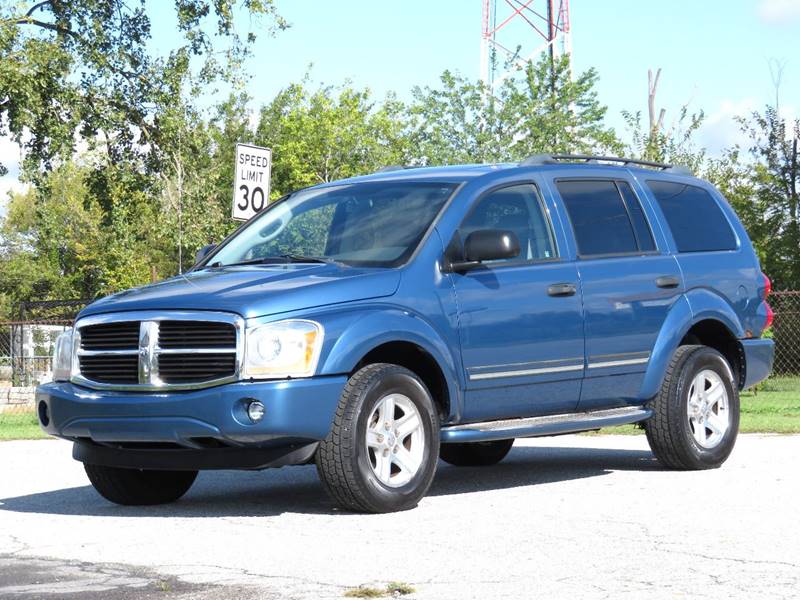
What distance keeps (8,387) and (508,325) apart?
1955cm

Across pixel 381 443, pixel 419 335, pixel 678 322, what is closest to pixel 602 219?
pixel 678 322

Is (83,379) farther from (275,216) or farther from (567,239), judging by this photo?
(567,239)

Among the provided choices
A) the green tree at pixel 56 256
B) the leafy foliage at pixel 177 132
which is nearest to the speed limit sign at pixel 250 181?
the leafy foliage at pixel 177 132

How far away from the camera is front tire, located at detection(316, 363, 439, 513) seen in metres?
8.07

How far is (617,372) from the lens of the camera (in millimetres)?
9828

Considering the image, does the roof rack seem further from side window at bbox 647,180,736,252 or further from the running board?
the running board

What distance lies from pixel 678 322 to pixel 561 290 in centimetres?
128

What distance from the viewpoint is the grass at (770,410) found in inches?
579

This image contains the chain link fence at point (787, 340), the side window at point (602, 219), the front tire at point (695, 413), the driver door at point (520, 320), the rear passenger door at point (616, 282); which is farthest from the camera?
the chain link fence at point (787, 340)

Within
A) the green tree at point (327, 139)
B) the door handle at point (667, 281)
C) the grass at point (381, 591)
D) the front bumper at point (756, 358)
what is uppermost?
the green tree at point (327, 139)

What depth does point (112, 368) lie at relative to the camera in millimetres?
8469

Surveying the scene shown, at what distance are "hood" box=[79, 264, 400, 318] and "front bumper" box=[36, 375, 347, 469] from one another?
45 cm

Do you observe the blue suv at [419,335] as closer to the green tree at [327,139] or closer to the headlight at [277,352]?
the headlight at [277,352]

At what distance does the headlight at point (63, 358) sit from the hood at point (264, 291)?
0.27m
